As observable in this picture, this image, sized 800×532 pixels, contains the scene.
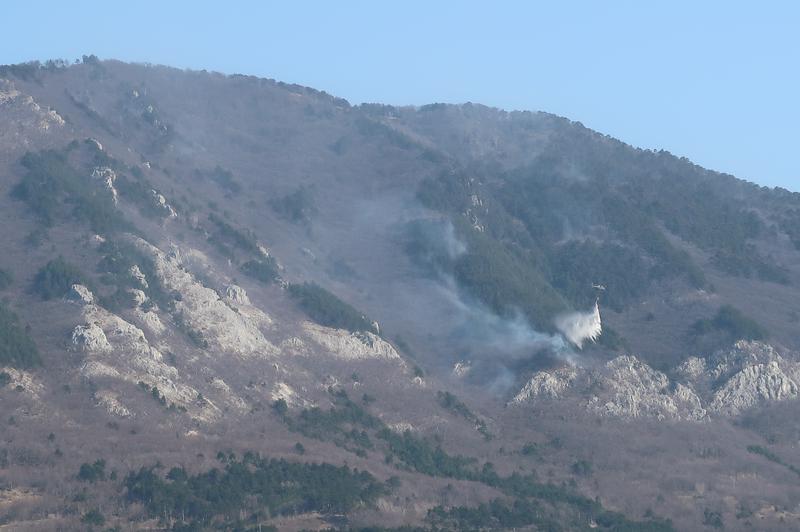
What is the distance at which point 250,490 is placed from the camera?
452ft

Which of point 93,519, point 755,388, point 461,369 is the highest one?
point 755,388

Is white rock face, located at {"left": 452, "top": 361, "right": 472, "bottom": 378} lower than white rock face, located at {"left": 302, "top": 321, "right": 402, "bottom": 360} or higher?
lower

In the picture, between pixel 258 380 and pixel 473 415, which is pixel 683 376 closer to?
pixel 473 415

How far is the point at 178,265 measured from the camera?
179 metres

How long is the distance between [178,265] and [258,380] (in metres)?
21.6

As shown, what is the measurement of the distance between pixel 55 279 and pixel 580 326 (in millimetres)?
62340

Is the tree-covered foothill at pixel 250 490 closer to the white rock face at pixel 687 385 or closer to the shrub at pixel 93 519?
the shrub at pixel 93 519

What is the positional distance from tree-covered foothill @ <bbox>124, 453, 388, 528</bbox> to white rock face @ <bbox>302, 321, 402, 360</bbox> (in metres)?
32.5

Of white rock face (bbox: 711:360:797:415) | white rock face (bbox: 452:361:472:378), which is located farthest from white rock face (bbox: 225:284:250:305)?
white rock face (bbox: 711:360:797:415)

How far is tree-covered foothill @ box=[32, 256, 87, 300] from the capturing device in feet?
535

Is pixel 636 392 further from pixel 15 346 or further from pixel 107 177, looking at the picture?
pixel 107 177

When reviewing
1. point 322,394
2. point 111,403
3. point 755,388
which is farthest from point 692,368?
point 111,403

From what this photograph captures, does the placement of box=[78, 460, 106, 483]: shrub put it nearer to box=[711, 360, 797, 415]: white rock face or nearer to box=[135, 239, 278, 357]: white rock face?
box=[135, 239, 278, 357]: white rock face

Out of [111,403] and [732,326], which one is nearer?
[111,403]
